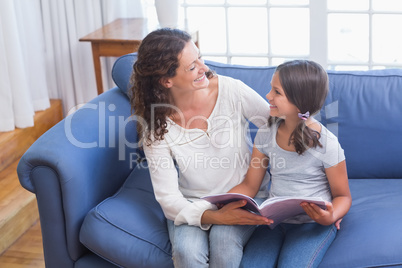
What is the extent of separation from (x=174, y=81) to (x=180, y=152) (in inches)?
9.5

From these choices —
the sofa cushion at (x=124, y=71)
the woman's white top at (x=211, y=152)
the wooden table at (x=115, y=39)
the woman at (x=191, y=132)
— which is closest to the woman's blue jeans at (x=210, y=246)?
the woman at (x=191, y=132)

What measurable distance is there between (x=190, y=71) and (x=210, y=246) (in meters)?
0.57

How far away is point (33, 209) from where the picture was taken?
3023 mm

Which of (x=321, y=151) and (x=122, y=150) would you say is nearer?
(x=321, y=151)

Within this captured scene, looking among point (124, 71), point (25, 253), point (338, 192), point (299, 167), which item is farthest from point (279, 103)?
point (25, 253)

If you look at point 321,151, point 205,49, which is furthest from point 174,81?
point 205,49

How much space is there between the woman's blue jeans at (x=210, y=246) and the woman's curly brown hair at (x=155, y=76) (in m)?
0.36

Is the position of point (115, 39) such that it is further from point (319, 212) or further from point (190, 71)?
→ point (319, 212)

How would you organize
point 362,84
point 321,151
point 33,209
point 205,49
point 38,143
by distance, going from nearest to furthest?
point 321,151 → point 38,143 → point 362,84 → point 33,209 → point 205,49

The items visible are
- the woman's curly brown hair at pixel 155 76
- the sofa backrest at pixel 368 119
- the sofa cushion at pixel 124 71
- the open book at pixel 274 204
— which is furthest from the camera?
the sofa cushion at pixel 124 71

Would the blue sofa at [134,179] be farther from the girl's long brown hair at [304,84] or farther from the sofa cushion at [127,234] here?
the girl's long brown hair at [304,84]

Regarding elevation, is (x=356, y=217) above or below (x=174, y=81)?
below

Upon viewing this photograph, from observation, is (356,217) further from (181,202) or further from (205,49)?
(205,49)

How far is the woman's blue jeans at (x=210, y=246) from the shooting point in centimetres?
192
